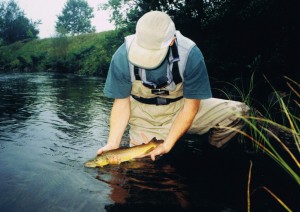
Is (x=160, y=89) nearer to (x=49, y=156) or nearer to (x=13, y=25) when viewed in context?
(x=49, y=156)

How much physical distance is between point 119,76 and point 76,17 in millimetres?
75143

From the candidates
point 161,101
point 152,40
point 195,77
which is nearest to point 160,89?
point 161,101

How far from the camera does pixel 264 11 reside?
8812mm

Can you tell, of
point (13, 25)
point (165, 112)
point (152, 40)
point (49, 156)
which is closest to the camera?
point (152, 40)

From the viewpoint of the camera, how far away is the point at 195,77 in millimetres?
3178

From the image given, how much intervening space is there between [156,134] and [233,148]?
4.87 feet

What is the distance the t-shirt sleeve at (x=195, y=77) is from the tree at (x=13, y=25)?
5831 centimetres

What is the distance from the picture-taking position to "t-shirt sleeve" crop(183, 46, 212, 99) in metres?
3.11

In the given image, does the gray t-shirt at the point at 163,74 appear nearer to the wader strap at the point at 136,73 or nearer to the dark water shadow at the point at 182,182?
the wader strap at the point at 136,73

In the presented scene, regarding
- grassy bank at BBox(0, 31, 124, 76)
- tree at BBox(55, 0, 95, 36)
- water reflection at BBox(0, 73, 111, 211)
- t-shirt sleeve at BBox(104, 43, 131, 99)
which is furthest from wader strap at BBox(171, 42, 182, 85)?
tree at BBox(55, 0, 95, 36)

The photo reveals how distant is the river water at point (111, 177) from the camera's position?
112 inches

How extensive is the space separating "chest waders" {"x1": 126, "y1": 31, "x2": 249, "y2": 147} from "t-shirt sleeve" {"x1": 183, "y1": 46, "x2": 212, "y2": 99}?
138mm

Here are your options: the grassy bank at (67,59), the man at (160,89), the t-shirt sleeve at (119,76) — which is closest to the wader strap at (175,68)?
the man at (160,89)

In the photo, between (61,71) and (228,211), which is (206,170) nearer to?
(228,211)
